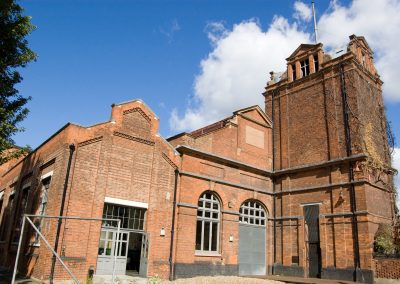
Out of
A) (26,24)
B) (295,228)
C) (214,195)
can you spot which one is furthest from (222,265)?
(26,24)

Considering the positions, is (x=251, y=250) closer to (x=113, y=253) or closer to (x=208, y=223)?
(x=208, y=223)

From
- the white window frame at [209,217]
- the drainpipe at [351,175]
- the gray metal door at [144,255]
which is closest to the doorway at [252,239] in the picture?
the white window frame at [209,217]

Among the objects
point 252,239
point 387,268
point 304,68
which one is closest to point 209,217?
point 252,239

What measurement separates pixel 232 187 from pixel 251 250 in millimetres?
3783

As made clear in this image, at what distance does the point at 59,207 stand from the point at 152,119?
608 centimetres

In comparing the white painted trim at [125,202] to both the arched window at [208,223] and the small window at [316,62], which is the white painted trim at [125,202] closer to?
the arched window at [208,223]

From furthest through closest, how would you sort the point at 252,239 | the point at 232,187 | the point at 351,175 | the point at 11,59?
the point at 252,239, the point at 232,187, the point at 351,175, the point at 11,59

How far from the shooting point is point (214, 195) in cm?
1862

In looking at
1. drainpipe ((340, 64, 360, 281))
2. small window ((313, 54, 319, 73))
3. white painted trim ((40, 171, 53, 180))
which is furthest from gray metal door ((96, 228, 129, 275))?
small window ((313, 54, 319, 73))

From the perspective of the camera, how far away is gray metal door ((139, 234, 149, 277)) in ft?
50.7

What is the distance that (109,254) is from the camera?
1480cm

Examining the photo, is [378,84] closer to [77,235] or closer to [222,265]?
[222,265]

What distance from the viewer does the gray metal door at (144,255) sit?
15.5 meters

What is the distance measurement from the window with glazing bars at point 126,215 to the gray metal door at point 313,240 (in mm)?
9195
